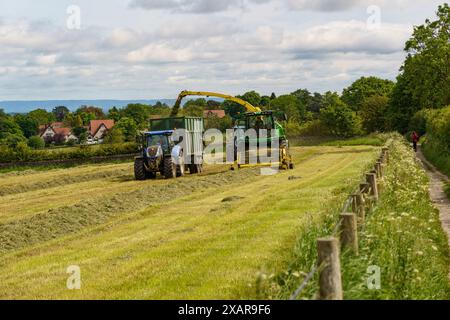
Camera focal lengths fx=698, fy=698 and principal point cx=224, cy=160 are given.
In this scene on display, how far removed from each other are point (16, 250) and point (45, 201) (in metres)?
10.3

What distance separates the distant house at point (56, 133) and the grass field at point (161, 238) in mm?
128836

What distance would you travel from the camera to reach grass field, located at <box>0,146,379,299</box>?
10.2 meters

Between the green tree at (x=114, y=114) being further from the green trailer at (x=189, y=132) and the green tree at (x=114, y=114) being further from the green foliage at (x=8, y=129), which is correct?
the green trailer at (x=189, y=132)

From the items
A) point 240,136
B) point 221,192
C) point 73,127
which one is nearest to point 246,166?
point 240,136

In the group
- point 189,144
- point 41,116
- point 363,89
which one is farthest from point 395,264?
point 41,116

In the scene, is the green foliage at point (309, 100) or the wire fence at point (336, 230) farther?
the green foliage at point (309, 100)

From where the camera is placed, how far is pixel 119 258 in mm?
12562

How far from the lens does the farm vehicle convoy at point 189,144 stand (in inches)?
1216

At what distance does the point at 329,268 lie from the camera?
601cm

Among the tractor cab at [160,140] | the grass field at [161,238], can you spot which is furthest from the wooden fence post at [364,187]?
the tractor cab at [160,140]

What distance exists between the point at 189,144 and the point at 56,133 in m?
132

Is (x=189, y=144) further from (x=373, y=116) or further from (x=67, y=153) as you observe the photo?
(x=373, y=116)

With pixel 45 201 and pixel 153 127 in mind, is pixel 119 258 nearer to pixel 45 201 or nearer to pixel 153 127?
pixel 45 201
